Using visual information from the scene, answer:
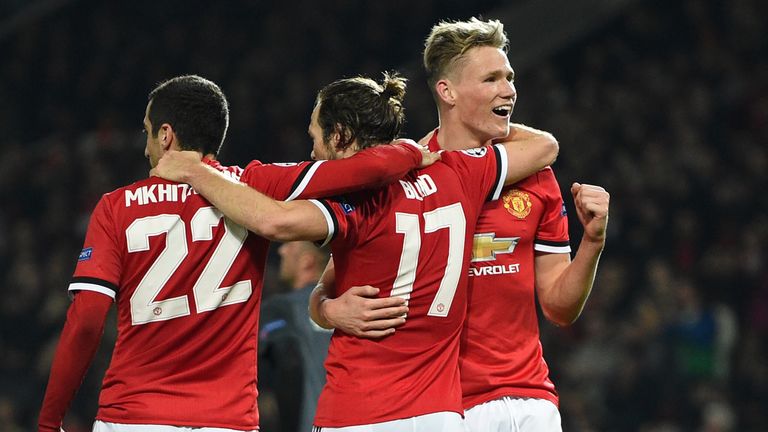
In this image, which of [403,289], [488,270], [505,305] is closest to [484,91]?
[488,270]

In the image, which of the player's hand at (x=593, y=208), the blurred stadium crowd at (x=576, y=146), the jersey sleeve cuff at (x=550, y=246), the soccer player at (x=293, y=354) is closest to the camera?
the player's hand at (x=593, y=208)

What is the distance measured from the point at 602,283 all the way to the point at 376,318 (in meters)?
6.89

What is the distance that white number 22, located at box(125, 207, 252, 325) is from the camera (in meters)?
3.61

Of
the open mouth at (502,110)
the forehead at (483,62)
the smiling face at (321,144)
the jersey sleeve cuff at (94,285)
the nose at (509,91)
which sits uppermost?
the forehead at (483,62)

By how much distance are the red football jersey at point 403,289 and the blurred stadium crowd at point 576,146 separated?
5.69m

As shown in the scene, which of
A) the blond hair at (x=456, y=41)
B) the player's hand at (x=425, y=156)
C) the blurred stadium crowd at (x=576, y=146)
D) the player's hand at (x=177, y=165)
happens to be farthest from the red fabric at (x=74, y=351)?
the blurred stadium crowd at (x=576, y=146)

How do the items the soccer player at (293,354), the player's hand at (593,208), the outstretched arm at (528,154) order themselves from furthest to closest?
the soccer player at (293,354), the outstretched arm at (528,154), the player's hand at (593,208)

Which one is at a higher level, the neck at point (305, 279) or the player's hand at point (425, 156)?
the player's hand at point (425, 156)

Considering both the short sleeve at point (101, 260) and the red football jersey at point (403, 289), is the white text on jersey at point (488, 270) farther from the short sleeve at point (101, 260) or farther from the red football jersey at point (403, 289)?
the short sleeve at point (101, 260)

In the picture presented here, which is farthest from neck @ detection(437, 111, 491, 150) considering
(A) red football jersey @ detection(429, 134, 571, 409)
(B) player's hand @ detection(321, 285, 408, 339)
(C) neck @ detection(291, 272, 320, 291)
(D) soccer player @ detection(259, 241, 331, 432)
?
(C) neck @ detection(291, 272, 320, 291)

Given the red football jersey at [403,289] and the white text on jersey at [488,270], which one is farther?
the white text on jersey at [488,270]

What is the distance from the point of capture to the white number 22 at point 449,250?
3.54 m

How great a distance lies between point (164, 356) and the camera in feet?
12.0

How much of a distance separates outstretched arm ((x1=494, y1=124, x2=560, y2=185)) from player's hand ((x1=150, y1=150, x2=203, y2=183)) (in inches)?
42.2
